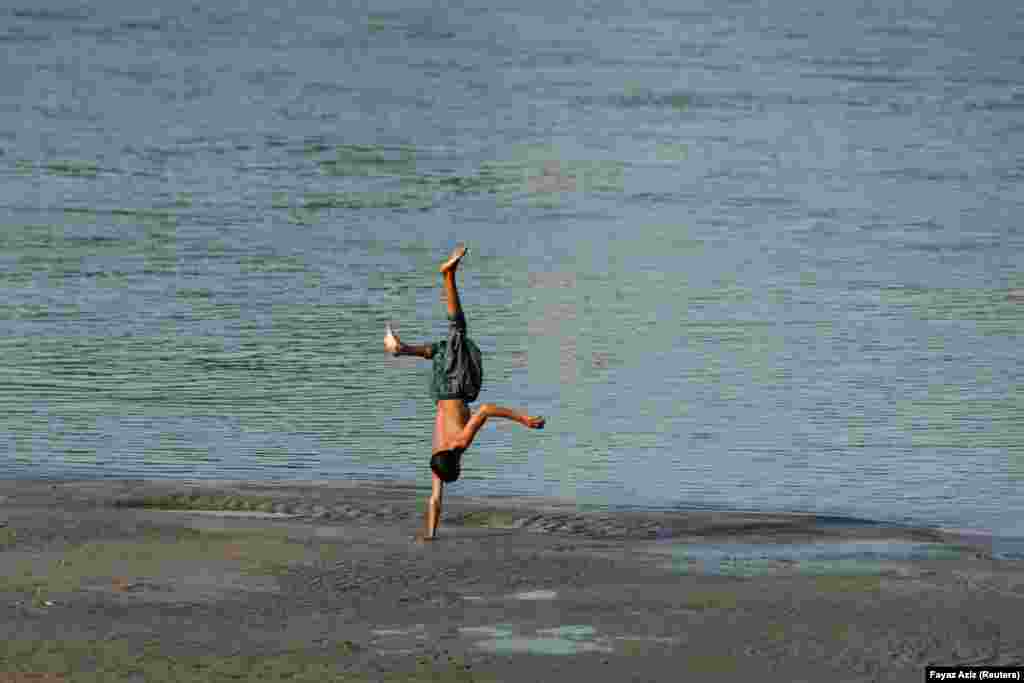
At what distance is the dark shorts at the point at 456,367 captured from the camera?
643 inches

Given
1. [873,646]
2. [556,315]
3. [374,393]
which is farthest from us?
[556,315]

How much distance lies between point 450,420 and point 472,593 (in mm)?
1727

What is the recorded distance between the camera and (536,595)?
15.2m

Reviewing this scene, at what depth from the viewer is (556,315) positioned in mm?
29641

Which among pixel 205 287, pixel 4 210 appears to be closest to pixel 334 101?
pixel 4 210

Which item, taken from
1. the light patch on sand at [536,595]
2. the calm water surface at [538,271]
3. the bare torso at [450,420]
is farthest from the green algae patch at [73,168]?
the light patch on sand at [536,595]

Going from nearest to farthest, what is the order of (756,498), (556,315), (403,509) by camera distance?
(403,509) < (756,498) < (556,315)

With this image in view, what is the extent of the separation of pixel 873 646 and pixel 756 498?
5737mm

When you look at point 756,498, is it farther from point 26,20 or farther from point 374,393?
point 26,20

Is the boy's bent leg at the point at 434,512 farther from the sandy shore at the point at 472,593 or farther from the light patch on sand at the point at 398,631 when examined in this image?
the light patch on sand at the point at 398,631

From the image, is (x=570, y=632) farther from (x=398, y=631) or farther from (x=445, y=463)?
(x=445, y=463)

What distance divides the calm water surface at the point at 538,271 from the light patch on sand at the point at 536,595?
14.3 ft

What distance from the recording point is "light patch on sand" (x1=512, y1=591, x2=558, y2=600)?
15.2m

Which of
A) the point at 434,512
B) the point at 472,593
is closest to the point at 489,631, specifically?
the point at 472,593
